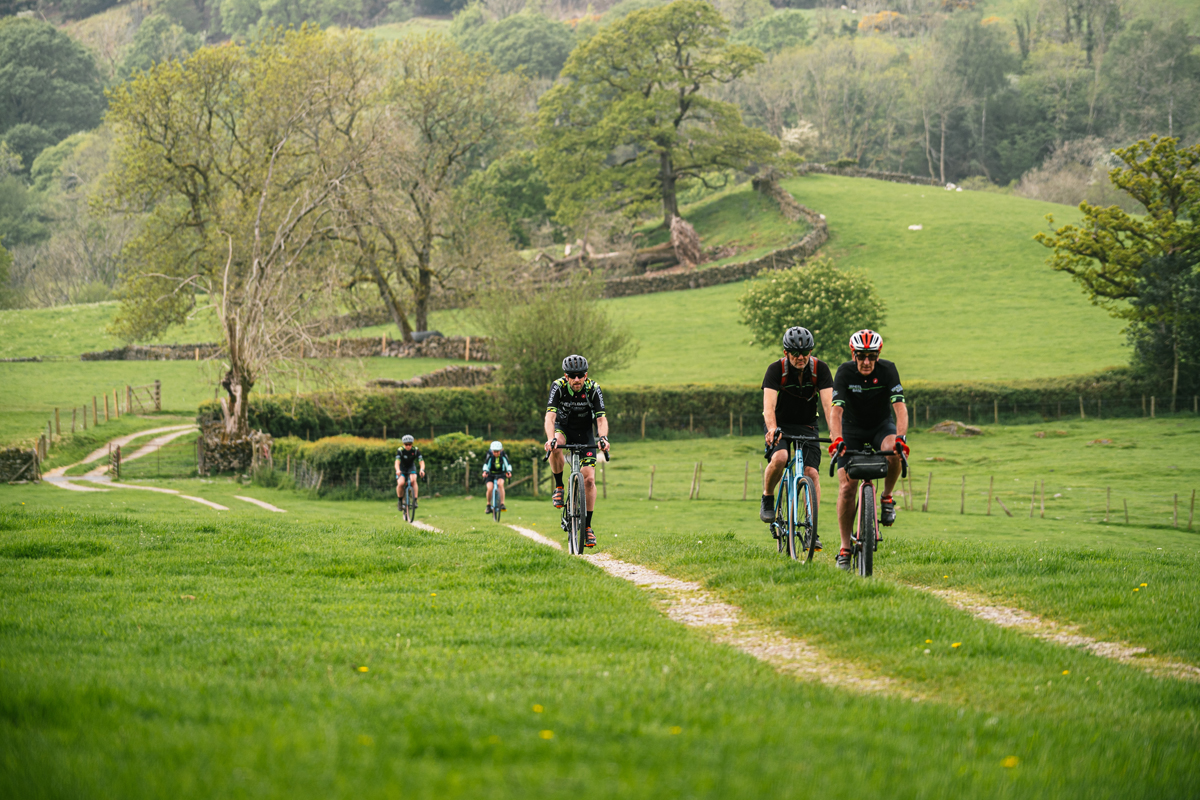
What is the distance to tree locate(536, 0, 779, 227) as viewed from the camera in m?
74.9

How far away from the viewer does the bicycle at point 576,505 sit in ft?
41.2

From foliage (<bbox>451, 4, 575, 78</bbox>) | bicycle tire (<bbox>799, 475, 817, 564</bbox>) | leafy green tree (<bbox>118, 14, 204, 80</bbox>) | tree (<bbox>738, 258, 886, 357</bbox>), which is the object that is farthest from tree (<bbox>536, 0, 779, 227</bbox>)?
leafy green tree (<bbox>118, 14, 204, 80</bbox>)

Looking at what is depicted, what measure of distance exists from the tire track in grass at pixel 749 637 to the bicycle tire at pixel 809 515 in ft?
4.44

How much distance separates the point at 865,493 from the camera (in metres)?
9.83

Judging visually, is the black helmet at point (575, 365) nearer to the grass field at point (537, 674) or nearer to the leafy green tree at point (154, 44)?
the grass field at point (537, 674)

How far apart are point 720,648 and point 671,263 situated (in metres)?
67.1

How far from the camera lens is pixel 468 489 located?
31297 mm

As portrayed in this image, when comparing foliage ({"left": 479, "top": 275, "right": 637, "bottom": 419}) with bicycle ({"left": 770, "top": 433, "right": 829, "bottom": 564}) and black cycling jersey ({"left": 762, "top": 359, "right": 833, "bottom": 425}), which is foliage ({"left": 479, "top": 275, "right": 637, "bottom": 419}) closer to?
bicycle ({"left": 770, "top": 433, "right": 829, "bottom": 564})

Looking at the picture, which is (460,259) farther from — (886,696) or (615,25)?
(886,696)

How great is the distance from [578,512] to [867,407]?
4.43 metres

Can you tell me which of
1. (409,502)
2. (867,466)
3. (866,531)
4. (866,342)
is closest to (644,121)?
(409,502)

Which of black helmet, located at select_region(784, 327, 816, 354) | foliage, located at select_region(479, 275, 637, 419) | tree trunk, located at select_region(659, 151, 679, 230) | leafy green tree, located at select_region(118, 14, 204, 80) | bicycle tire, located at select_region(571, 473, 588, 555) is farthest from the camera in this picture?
leafy green tree, located at select_region(118, 14, 204, 80)

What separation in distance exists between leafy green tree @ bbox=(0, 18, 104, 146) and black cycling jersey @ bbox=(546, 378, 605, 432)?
13024cm

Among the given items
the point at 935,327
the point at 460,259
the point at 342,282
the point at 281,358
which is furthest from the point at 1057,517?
the point at 460,259
